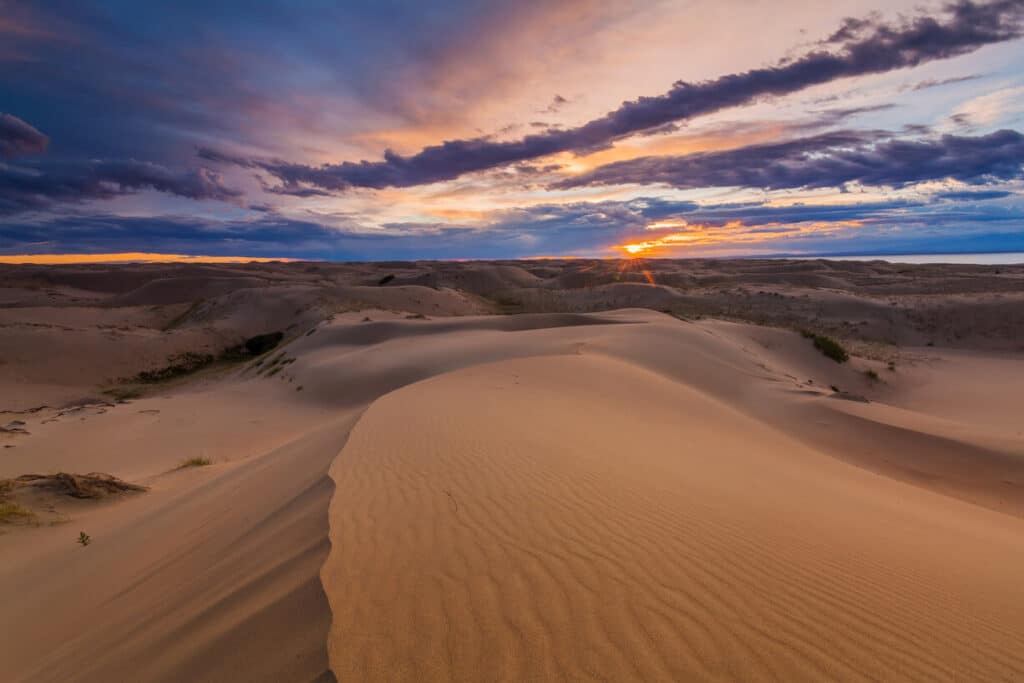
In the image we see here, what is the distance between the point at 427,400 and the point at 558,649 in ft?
21.7

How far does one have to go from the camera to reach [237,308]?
3056cm

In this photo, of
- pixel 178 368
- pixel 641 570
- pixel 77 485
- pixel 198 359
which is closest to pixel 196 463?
pixel 77 485

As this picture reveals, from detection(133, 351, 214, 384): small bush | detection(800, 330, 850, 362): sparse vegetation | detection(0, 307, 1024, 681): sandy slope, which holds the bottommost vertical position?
detection(133, 351, 214, 384): small bush

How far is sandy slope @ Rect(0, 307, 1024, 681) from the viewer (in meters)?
2.29

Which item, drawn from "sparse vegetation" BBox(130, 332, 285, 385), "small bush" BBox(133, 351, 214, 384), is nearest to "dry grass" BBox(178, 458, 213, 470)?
"sparse vegetation" BBox(130, 332, 285, 385)

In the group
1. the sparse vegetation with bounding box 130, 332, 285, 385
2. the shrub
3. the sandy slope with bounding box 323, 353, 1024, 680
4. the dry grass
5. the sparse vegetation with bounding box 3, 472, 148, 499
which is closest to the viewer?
the sandy slope with bounding box 323, 353, 1024, 680

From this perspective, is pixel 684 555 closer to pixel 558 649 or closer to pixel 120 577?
pixel 558 649

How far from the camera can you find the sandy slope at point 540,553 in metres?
2.29

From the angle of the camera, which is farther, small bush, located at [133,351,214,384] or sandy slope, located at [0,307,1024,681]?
small bush, located at [133,351,214,384]

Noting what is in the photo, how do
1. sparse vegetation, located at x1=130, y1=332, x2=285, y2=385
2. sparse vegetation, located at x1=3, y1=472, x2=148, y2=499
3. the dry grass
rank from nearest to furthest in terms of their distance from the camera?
sparse vegetation, located at x1=3, y1=472, x2=148, y2=499, the dry grass, sparse vegetation, located at x1=130, y1=332, x2=285, y2=385

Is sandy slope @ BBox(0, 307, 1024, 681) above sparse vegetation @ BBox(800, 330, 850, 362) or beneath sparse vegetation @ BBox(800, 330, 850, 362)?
above

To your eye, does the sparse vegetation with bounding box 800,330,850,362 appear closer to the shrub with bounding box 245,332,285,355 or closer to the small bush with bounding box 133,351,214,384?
the shrub with bounding box 245,332,285,355

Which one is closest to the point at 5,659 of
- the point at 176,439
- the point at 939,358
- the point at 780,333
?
the point at 176,439

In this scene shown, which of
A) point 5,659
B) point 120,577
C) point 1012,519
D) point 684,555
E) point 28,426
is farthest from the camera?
point 28,426
